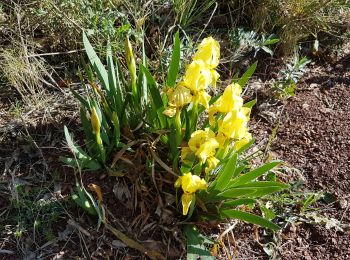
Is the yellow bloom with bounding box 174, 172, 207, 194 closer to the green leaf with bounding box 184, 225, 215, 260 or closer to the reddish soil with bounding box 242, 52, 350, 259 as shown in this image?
the green leaf with bounding box 184, 225, 215, 260

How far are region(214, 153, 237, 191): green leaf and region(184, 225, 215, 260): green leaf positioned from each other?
214mm

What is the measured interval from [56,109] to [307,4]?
4.63ft

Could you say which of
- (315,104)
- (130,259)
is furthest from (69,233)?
(315,104)

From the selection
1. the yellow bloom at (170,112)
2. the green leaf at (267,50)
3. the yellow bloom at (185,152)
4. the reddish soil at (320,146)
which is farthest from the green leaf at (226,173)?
the green leaf at (267,50)

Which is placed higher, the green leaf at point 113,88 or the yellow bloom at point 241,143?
the green leaf at point 113,88

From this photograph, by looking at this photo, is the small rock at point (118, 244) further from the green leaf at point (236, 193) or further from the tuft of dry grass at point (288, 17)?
the tuft of dry grass at point (288, 17)

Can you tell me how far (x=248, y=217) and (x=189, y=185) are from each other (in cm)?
27

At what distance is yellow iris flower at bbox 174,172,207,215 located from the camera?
1.77 metres

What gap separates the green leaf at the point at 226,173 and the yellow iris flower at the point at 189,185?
0.22 ft

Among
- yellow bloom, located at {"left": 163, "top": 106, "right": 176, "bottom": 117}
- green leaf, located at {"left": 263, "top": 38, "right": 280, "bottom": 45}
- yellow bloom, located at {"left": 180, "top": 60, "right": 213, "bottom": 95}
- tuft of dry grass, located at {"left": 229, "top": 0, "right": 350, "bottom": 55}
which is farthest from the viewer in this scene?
tuft of dry grass, located at {"left": 229, "top": 0, "right": 350, "bottom": 55}

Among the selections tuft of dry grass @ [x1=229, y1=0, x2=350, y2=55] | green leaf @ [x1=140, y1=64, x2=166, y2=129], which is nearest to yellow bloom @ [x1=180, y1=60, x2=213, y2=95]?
green leaf @ [x1=140, y1=64, x2=166, y2=129]

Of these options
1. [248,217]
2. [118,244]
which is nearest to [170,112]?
[248,217]

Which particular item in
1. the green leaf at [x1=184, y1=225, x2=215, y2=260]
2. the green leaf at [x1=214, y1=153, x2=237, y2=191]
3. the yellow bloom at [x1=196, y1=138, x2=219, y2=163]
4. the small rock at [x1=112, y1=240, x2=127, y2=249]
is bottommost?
the small rock at [x1=112, y1=240, x2=127, y2=249]

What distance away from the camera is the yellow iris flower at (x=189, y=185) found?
177 cm
